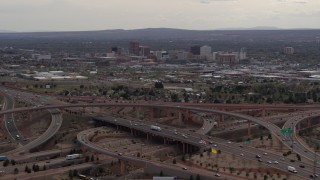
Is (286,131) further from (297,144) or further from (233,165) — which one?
(233,165)

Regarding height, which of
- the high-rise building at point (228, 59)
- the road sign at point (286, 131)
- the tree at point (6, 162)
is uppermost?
the road sign at point (286, 131)

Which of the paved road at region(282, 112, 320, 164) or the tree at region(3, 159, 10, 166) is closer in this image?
the tree at region(3, 159, 10, 166)

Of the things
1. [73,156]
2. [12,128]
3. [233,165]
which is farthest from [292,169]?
[12,128]

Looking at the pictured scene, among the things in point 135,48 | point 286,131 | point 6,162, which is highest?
point 286,131

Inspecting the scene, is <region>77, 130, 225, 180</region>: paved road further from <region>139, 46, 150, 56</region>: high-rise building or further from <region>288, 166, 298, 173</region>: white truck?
<region>139, 46, 150, 56</region>: high-rise building

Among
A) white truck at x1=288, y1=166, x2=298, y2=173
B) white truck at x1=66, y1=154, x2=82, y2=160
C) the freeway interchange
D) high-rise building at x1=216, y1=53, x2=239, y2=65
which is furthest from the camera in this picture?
high-rise building at x1=216, y1=53, x2=239, y2=65

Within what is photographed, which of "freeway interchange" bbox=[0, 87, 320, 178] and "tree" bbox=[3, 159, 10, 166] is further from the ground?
"freeway interchange" bbox=[0, 87, 320, 178]

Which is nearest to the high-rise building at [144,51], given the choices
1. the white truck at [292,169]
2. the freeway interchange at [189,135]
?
the freeway interchange at [189,135]

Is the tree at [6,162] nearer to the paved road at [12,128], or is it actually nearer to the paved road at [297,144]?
the paved road at [12,128]

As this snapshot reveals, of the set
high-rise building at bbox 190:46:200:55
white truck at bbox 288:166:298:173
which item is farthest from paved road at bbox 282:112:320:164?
high-rise building at bbox 190:46:200:55

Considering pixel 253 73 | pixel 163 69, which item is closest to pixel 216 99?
pixel 253 73

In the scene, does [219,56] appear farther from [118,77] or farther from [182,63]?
[118,77]

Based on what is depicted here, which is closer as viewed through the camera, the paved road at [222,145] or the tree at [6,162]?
the paved road at [222,145]
